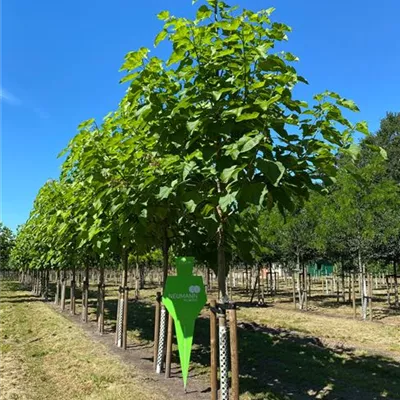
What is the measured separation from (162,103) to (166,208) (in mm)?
1820

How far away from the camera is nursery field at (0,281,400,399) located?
6078mm

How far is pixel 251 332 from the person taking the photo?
38.9 feet

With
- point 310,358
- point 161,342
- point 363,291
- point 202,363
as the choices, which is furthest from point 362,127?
point 363,291

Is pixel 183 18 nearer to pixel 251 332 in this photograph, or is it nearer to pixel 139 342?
pixel 139 342

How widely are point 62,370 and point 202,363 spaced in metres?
2.43

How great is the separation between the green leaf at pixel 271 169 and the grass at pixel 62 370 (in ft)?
13.5

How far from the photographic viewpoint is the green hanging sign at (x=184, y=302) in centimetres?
527

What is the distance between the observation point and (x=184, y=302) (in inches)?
209

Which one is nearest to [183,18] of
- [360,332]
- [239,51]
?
[239,51]

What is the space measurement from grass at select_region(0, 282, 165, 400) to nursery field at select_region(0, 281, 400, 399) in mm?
15

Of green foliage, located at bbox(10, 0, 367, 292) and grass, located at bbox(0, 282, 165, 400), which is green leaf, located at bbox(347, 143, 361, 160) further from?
grass, located at bbox(0, 282, 165, 400)

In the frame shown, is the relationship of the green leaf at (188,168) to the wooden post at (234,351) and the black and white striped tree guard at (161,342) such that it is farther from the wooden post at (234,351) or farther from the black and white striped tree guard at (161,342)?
the black and white striped tree guard at (161,342)

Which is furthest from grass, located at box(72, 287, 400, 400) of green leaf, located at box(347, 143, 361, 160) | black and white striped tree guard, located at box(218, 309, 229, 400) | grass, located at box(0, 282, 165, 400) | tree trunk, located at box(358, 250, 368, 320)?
green leaf, located at box(347, 143, 361, 160)

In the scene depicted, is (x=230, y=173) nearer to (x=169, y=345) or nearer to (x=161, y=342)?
(x=169, y=345)
